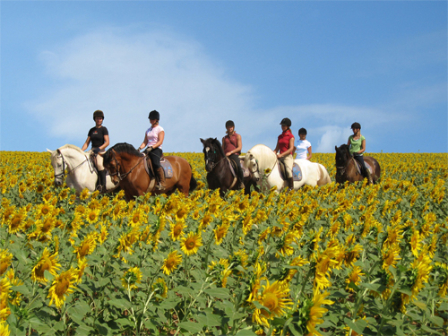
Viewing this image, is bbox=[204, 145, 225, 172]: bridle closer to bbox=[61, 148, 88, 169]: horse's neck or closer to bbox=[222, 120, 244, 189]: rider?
bbox=[222, 120, 244, 189]: rider

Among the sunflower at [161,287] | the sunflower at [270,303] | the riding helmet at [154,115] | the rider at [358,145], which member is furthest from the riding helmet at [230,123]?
Answer: the sunflower at [270,303]

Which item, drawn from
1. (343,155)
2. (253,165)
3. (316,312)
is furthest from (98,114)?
(316,312)

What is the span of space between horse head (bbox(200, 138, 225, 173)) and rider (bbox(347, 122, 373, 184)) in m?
6.15

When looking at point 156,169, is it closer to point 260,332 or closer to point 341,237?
point 341,237

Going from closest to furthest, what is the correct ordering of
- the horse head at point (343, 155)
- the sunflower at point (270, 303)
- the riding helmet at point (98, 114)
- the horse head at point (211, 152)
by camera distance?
the sunflower at point (270, 303), the horse head at point (211, 152), the riding helmet at point (98, 114), the horse head at point (343, 155)

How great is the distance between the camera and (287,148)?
12.7 m

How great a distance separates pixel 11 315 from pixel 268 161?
9688 mm

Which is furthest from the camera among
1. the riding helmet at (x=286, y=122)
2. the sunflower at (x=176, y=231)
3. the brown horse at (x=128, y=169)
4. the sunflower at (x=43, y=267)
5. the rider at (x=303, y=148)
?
the rider at (x=303, y=148)

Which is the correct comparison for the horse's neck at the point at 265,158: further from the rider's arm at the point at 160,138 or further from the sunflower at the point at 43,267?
the sunflower at the point at 43,267

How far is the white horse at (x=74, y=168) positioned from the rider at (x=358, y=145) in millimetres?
9505

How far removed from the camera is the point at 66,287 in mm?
2596

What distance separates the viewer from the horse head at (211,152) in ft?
35.5

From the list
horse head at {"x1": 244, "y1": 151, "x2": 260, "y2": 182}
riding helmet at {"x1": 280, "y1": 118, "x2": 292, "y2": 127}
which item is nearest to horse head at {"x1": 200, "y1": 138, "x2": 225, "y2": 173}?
horse head at {"x1": 244, "y1": 151, "x2": 260, "y2": 182}

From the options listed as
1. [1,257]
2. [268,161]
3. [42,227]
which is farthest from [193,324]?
[268,161]
